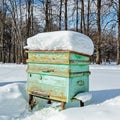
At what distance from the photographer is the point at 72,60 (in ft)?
15.3

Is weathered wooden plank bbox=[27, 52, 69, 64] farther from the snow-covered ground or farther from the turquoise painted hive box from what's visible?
the snow-covered ground

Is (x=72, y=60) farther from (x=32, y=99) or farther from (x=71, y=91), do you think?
(x=32, y=99)

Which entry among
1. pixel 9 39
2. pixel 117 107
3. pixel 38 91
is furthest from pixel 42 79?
pixel 9 39

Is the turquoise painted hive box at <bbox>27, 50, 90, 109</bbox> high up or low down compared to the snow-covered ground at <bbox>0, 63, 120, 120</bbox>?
up

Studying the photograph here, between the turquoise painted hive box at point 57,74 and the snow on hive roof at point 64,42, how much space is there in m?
0.08

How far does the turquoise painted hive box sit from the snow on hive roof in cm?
8

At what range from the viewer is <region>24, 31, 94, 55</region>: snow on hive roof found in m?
4.67

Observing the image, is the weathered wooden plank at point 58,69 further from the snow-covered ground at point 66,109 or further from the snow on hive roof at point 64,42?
the snow-covered ground at point 66,109

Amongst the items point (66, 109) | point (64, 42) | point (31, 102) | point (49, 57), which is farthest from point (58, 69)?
point (31, 102)

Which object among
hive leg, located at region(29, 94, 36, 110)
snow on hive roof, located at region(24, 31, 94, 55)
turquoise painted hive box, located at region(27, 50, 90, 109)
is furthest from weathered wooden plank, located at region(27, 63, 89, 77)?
hive leg, located at region(29, 94, 36, 110)

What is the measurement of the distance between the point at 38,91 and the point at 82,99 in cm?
99

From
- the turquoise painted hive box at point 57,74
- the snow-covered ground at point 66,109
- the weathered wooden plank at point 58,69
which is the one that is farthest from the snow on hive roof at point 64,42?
the snow-covered ground at point 66,109

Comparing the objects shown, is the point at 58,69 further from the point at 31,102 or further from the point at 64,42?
the point at 31,102

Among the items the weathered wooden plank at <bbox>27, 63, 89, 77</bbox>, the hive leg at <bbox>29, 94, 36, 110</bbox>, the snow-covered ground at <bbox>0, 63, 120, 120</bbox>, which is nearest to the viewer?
the snow-covered ground at <bbox>0, 63, 120, 120</bbox>
